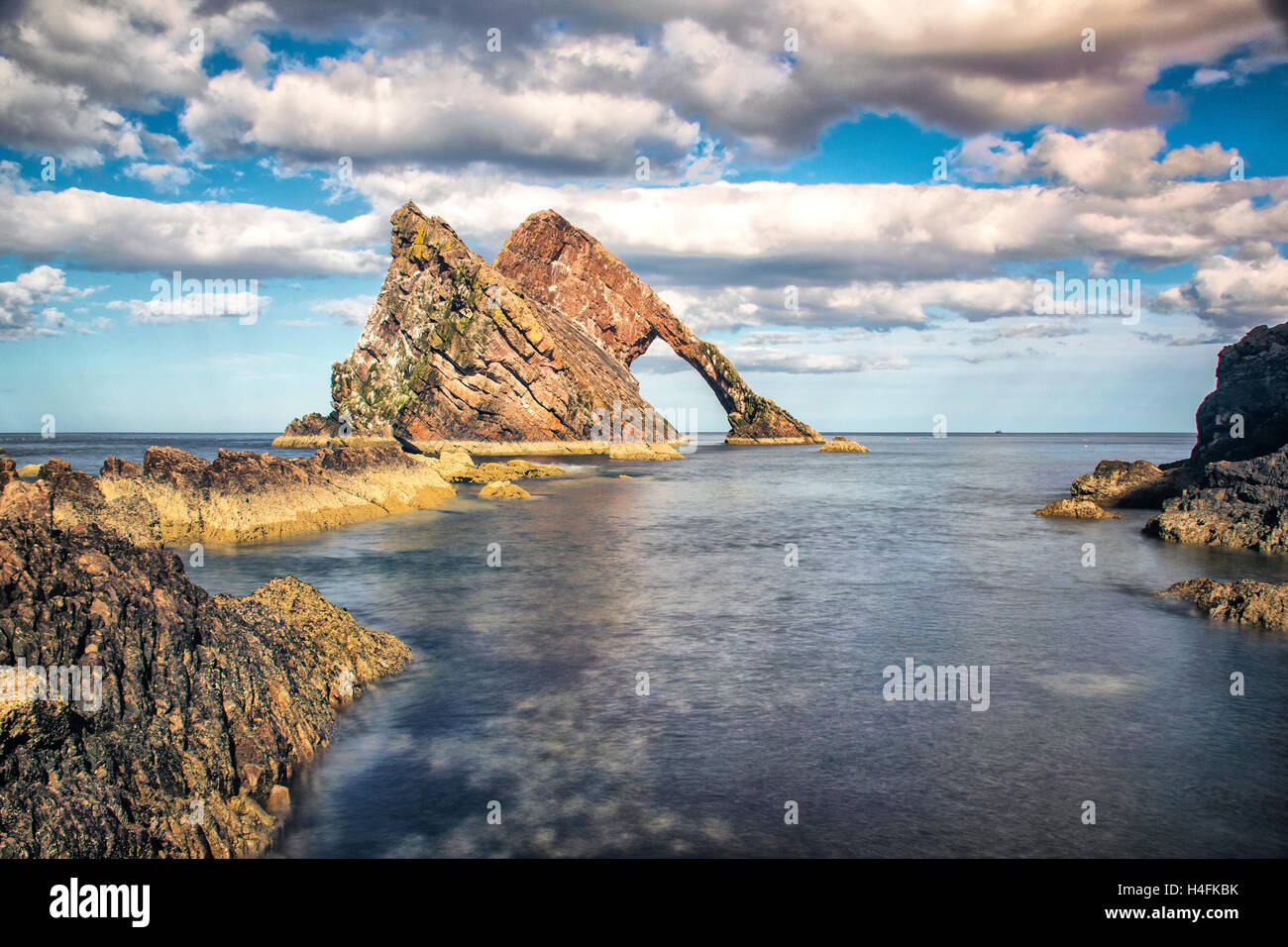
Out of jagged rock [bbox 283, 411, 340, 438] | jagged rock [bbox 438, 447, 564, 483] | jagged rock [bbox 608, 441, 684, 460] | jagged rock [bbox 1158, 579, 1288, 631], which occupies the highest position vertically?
jagged rock [bbox 283, 411, 340, 438]

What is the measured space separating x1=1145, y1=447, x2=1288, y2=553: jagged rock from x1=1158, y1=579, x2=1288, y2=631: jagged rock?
1005cm

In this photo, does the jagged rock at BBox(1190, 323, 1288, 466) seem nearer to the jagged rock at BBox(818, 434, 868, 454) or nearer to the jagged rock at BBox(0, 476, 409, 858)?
the jagged rock at BBox(0, 476, 409, 858)

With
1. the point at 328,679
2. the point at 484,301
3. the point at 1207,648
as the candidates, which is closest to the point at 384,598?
the point at 328,679

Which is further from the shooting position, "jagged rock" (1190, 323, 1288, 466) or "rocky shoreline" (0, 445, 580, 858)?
"jagged rock" (1190, 323, 1288, 466)

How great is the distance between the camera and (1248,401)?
134 feet

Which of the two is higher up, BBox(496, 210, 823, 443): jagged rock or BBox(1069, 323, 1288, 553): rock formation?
BBox(496, 210, 823, 443): jagged rock

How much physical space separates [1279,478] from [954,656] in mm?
20050

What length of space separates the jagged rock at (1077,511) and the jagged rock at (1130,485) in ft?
7.46

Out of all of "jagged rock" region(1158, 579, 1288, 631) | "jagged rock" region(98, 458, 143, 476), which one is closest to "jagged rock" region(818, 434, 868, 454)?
"jagged rock" region(98, 458, 143, 476)

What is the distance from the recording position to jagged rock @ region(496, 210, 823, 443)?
12662cm

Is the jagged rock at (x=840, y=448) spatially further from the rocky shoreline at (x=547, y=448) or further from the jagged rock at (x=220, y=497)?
the jagged rock at (x=220, y=497)

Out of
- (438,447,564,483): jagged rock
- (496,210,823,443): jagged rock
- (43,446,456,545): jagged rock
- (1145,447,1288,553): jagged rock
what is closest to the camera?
(43,446,456,545): jagged rock

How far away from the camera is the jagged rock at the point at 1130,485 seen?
40375mm

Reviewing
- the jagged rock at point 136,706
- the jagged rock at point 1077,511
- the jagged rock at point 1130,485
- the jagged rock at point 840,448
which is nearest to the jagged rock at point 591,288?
the jagged rock at point 840,448
